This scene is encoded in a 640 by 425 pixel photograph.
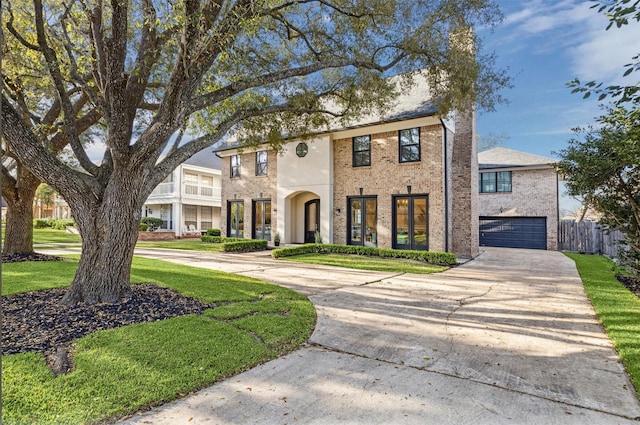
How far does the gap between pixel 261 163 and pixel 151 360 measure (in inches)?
612

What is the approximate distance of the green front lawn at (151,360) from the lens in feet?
10.1

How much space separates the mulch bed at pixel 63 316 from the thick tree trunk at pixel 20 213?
577cm

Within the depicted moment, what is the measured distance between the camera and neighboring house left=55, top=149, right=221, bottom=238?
25500 millimetres

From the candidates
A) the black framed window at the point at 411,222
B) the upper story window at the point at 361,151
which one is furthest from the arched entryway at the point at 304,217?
the black framed window at the point at 411,222

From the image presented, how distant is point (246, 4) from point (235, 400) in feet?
18.6

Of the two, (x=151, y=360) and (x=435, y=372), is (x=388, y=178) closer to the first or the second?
(x=435, y=372)

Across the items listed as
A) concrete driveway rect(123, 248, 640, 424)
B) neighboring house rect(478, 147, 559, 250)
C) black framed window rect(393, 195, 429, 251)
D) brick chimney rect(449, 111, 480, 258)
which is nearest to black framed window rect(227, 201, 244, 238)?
black framed window rect(393, 195, 429, 251)

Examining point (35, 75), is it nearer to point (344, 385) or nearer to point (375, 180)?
point (344, 385)

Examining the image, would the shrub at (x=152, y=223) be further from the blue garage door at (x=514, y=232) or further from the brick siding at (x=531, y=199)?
the brick siding at (x=531, y=199)

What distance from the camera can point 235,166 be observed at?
20.0 metres

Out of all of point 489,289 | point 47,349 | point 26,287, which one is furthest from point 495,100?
point 26,287

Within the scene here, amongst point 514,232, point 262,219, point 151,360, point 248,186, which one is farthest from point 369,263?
point 514,232

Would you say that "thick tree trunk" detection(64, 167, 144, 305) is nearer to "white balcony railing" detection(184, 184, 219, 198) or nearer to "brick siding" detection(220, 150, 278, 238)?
"brick siding" detection(220, 150, 278, 238)

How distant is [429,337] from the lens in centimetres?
491
